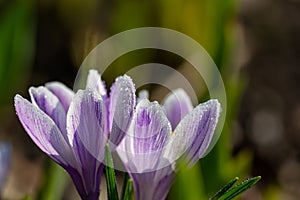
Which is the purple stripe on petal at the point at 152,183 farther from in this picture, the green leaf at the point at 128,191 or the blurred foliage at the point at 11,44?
the blurred foliage at the point at 11,44

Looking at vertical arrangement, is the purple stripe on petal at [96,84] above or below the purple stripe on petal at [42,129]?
above

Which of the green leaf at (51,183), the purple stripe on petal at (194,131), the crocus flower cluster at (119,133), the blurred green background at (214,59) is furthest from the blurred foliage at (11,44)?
the purple stripe on petal at (194,131)

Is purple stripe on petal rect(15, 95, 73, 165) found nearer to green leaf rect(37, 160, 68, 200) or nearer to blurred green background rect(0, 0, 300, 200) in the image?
green leaf rect(37, 160, 68, 200)

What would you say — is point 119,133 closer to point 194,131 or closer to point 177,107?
point 194,131

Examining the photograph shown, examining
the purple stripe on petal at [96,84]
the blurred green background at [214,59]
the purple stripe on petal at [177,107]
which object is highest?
the blurred green background at [214,59]

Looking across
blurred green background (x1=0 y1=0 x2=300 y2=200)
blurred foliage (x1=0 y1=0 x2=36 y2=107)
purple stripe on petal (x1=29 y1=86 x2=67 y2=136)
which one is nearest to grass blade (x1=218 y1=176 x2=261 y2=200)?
purple stripe on petal (x1=29 y1=86 x2=67 y2=136)

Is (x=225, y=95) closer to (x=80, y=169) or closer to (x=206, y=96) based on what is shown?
(x=206, y=96)

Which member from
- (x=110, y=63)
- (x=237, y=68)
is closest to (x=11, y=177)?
(x=110, y=63)
